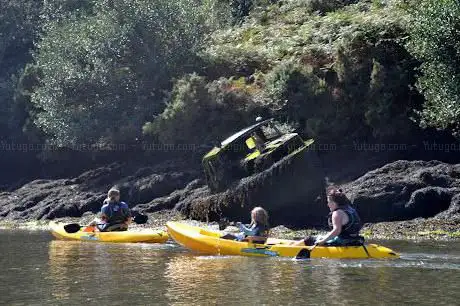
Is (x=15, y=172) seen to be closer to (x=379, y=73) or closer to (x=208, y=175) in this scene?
(x=208, y=175)

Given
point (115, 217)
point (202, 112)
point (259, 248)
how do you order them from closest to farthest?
point (259, 248) < point (115, 217) < point (202, 112)

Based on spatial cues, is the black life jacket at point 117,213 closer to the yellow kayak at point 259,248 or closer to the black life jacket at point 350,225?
the yellow kayak at point 259,248

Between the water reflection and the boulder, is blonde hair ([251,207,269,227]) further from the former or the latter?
the boulder

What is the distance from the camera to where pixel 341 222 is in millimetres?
16969

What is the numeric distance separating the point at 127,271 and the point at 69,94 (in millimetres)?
21862

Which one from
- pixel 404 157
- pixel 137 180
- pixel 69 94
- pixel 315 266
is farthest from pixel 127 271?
pixel 69 94

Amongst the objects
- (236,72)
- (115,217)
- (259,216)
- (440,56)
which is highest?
(236,72)

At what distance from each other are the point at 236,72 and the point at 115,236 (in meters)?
13.1

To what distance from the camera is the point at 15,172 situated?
4088 centimetres

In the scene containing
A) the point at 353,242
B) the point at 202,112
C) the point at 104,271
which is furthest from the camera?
the point at 202,112

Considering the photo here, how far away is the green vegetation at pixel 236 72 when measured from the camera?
2664 cm

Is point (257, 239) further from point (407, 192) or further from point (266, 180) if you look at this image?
point (407, 192)

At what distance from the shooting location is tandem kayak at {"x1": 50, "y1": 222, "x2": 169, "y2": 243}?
21.3 metres

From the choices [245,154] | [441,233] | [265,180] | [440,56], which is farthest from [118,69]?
[441,233]
